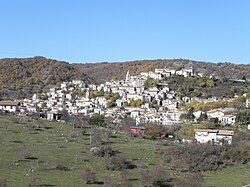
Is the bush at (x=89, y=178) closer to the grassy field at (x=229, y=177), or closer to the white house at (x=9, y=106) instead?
the grassy field at (x=229, y=177)

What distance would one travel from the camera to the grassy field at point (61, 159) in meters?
24.2

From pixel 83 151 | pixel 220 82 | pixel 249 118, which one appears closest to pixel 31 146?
pixel 83 151

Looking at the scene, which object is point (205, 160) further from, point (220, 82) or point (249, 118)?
point (220, 82)

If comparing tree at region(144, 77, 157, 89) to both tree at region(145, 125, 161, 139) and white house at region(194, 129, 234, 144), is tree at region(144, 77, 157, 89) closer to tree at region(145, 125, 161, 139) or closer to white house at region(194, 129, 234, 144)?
tree at region(145, 125, 161, 139)

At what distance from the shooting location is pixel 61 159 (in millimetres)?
28297

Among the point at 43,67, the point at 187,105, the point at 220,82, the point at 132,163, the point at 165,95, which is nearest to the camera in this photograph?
the point at 132,163

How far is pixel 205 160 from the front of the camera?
32.1m

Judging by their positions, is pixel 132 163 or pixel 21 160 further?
pixel 132 163

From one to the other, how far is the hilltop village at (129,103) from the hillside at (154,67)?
19.6 meters

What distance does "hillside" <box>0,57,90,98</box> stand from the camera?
9894 centimetres

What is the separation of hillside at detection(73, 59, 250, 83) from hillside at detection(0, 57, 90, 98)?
18.4 meters

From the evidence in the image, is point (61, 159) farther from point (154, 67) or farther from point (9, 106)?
point (154, 67)

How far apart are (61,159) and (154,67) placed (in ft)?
348

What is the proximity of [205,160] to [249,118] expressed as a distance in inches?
960
